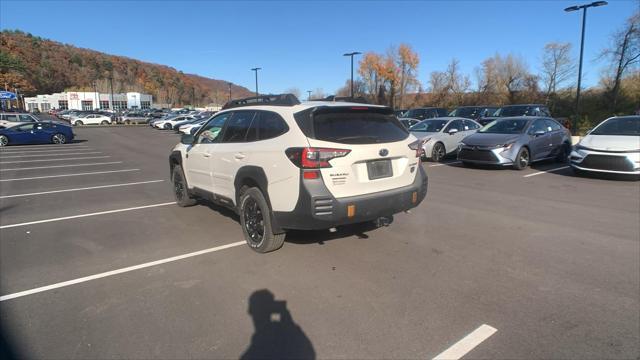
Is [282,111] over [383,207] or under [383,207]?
over

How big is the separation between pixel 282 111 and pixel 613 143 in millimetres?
8736

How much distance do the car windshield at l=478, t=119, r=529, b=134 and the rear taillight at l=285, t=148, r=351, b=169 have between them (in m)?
9.40

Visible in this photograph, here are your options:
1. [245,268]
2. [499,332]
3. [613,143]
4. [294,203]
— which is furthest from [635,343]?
[613,143]

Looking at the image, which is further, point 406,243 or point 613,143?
point 613,143

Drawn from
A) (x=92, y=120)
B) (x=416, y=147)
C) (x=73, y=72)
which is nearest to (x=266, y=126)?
(x=416, y=147)

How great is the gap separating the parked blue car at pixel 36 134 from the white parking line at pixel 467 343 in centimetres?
2603

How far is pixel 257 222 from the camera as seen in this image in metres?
4.60

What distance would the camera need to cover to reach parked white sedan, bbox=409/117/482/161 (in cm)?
1317

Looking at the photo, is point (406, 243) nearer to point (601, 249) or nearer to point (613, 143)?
point (601, 249)

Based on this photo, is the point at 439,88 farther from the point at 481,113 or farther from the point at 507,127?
the point at 507,127

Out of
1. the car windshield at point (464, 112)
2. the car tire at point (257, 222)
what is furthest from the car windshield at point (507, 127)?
the car windshield at point (464, 112)

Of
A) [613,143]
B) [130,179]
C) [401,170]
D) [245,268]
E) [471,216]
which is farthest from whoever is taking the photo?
[130,179]

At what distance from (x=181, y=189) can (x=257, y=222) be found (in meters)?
2.87

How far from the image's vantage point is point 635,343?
2.78 metres
